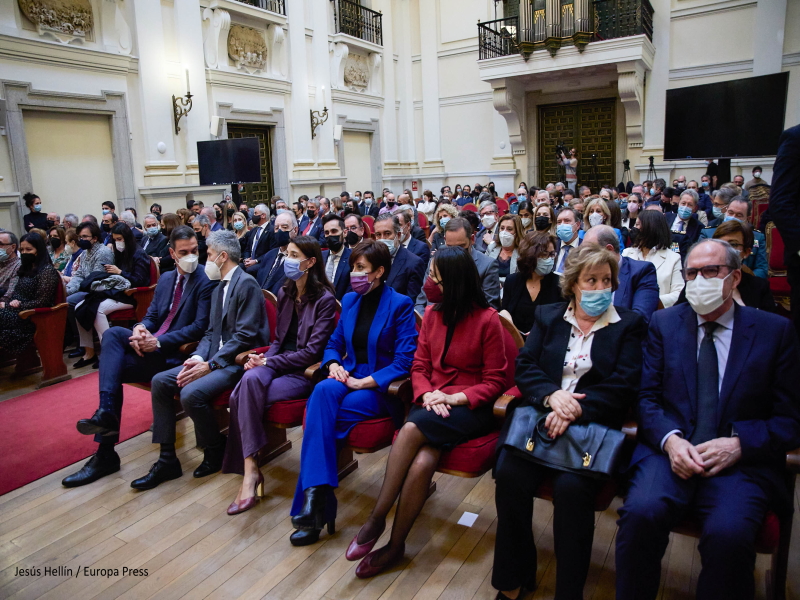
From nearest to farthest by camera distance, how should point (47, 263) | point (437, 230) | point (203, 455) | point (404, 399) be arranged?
point (404, 399), point (203, 455), point (47, 263), point (437, 230)

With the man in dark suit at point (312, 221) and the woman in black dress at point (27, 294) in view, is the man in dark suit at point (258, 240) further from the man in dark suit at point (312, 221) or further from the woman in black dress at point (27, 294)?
the woman in black dress at point (27, 294)

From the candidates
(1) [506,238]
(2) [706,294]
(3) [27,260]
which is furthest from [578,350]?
(3) [27,260]

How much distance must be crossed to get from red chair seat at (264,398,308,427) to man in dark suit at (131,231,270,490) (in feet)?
1.21

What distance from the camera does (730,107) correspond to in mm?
8594

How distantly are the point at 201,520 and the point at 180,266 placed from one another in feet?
5.20

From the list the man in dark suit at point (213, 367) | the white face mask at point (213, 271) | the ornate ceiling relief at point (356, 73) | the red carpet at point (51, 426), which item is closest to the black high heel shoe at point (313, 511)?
the man in dark suit at point (213, 367)

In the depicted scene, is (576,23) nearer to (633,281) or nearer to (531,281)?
(531,281)

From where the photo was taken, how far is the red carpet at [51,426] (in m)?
3.41

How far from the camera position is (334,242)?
4.54m

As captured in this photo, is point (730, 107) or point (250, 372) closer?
point (250, 372)

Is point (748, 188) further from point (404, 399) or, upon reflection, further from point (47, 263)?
point (47, 263)

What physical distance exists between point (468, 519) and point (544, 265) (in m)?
1.47

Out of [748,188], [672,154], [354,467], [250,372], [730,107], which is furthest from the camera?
[672,154]

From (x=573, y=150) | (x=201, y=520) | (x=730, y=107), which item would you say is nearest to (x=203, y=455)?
(x=201, y=520)
